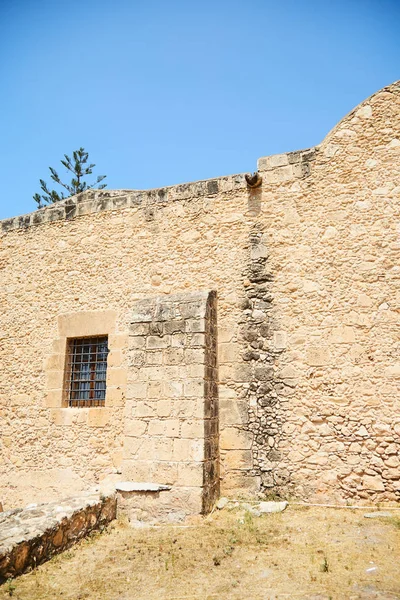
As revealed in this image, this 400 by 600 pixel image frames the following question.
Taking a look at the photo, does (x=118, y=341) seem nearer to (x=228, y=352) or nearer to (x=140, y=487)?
(x=228, y=352)

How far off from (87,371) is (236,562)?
3.39 metres

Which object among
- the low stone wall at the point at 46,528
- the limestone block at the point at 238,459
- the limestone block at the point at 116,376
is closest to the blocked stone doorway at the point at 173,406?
the limestone block at the point at 238,459

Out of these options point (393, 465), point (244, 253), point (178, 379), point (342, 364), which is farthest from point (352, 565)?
point (244, 253)

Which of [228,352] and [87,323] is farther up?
[87,323]


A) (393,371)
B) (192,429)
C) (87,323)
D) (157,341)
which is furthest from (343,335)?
(87,323)

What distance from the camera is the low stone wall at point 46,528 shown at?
3.35 m

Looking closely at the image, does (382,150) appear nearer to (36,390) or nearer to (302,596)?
(302,596)

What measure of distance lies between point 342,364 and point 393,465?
1078mm

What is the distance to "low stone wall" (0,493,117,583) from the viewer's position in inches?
132

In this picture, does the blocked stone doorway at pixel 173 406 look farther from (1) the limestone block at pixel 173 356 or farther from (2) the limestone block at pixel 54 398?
(2) the limestone block at pixel 54 398

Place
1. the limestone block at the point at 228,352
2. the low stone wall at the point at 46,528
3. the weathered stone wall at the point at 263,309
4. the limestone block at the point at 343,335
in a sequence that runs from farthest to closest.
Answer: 1. the limestone block at the point at 228,352
2. the limestone block at the point at 343,335
3. the weathered stone wall at the point at 263,309
4. the low stone wall at the point at 46,528

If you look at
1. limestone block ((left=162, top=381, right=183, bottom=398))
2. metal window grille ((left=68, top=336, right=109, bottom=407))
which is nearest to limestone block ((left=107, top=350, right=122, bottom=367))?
metal window grille ((left=68, top=336, right=109, bottom=407))

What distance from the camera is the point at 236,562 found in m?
3.53

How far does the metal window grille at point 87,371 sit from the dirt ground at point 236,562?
6.41 feet
